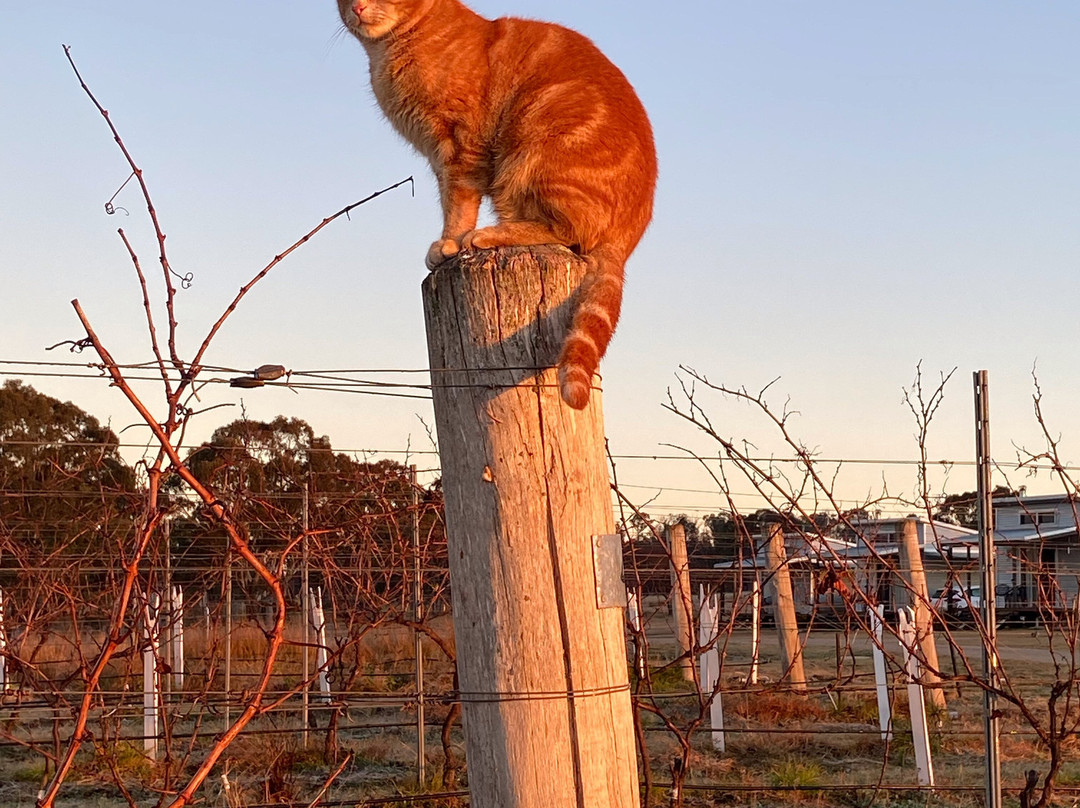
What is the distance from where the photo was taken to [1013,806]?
18.1 ft

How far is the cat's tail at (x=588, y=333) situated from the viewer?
1.82 m

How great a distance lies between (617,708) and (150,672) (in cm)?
535

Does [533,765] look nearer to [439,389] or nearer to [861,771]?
[439,389]

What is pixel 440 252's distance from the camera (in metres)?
2.64

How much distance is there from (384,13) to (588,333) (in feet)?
5.48

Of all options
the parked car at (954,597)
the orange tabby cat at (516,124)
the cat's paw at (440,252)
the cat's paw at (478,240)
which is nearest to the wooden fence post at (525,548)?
the orange tabby cat at (516,124)

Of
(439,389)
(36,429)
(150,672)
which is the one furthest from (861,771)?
(36,429)

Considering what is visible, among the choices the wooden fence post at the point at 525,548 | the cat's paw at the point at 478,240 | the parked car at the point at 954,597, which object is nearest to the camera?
the wooden fence post at the point at 525,548

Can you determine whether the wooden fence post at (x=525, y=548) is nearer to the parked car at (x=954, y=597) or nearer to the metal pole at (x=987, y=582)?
the metal pole at (x=987, y=582)

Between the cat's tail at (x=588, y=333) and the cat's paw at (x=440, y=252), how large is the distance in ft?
1.89

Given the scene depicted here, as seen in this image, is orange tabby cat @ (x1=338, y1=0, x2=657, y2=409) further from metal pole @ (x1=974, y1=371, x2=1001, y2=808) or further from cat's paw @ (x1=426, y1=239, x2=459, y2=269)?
metal pole @ (x1=974, y1=371, x2=1001, y2=808)

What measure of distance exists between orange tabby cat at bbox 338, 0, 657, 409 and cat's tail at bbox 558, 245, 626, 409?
4 centimetres

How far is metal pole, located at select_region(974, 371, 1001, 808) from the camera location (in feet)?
10.1

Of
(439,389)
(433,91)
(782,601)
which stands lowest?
(782,601)
